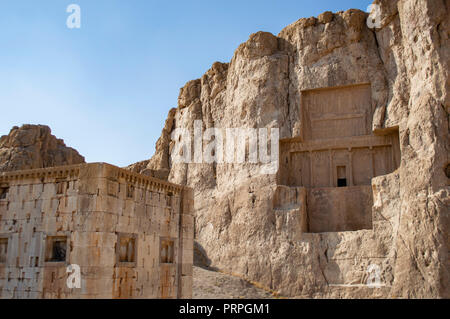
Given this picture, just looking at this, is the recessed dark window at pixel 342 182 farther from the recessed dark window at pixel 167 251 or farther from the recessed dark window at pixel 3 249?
the recessed dark window at pixel 3 249

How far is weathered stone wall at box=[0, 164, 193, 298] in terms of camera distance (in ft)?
51.8

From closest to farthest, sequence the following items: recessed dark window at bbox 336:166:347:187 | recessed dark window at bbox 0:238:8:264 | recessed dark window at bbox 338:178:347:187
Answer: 1. recessed dark window at bbox 0:238:8:264
2. recessed dark window at bbox 336:166:347:187
3. recessed dark window at bbox 338:178:347:187

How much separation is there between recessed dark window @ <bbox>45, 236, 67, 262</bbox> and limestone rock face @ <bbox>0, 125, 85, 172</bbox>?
31111 mm

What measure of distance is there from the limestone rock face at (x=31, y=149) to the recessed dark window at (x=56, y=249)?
3111 centimetres

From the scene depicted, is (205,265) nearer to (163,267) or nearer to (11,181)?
(163,267)

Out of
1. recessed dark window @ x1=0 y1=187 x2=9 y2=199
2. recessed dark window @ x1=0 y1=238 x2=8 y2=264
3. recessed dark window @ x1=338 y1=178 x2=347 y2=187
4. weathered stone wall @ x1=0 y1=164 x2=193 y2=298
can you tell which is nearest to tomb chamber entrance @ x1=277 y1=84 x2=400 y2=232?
recessed dark window @ x1=338 y1=178 x2=347 y2=187

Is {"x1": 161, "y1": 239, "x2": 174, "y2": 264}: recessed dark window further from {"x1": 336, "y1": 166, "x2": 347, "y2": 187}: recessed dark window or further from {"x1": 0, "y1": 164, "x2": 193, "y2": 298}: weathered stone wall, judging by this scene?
{"x1": 336, "y1": 166, "x2": 347, "y2": 187}: recessed dark window

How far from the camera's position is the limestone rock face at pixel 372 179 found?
2616cm

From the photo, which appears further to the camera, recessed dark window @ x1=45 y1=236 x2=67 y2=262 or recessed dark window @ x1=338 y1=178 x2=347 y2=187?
recessed dark window @ x1=338 y1=178 x2=347 y2=187

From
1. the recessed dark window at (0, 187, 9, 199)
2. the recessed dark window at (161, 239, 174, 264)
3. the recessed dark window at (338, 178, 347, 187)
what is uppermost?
the recessed dark window at (338, 178, 347, 187)

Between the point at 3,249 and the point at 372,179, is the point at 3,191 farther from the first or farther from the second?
the point at 372,179

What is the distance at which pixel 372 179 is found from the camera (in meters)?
29.8

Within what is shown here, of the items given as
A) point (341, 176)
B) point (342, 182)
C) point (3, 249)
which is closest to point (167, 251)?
point (3, 249)
